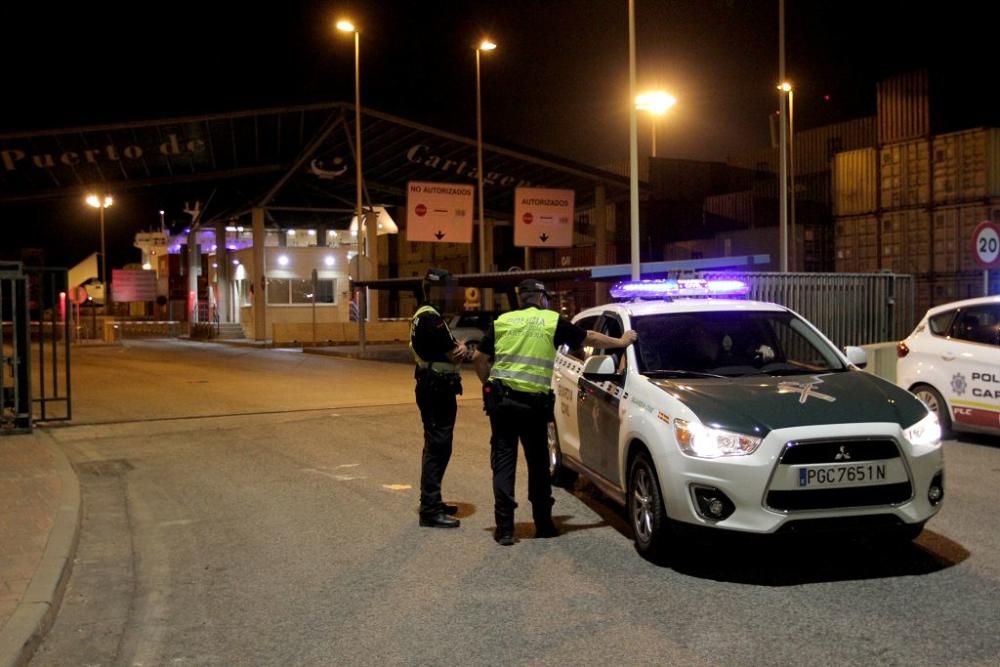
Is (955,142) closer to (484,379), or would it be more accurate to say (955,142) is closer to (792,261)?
(792,261)

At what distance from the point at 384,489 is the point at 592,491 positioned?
6.15ft

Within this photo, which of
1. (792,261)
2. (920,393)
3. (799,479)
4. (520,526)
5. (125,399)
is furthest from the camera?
(792,261)

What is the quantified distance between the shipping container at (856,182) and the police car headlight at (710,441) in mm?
26769

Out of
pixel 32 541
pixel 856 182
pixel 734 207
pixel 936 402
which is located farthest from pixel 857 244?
pixel 32 541

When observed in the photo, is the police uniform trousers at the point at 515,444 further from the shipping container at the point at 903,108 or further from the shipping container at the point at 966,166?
the shipping container at the point at 903,108

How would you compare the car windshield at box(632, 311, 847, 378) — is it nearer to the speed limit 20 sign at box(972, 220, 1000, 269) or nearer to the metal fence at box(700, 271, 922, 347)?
the metal fence at box(700, 271, 922, 347)

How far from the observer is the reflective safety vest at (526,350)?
20.4ft

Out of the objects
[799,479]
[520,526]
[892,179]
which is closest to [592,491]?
[520,526]

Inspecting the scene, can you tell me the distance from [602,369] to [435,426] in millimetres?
1362

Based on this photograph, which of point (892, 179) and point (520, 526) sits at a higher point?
point (892, 179)

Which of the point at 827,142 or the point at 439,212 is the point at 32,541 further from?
the point at 827,142

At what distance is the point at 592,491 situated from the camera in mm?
8133

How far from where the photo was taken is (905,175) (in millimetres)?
28656

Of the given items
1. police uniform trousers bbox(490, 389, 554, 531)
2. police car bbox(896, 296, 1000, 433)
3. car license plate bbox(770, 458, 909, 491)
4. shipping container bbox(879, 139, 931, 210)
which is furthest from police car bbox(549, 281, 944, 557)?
shipping container bbox(879, 139, 931, 210)
